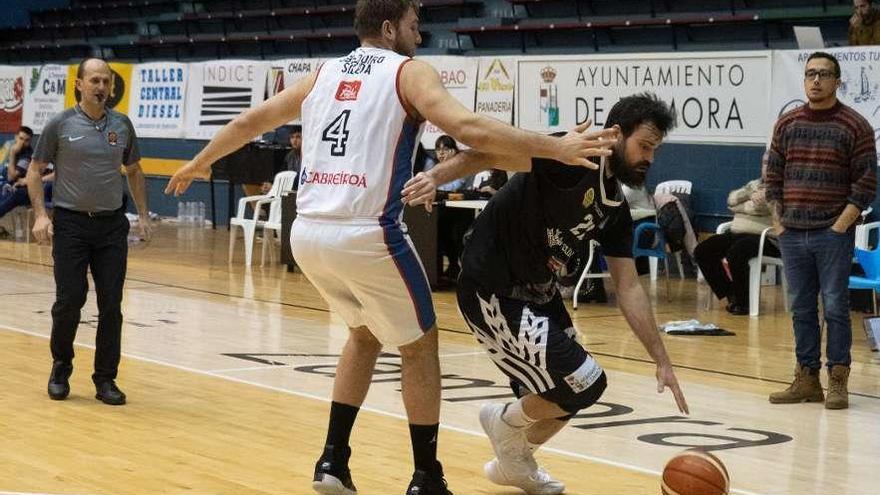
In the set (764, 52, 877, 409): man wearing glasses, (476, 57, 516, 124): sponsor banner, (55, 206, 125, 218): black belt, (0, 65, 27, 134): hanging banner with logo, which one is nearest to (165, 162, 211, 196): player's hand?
(55, 206, 125, 218): black belt

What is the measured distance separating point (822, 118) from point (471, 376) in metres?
2.61

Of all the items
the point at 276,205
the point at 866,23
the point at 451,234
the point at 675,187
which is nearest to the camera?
the point at 866,23

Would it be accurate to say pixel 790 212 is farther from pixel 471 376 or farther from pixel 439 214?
pixel 439 214

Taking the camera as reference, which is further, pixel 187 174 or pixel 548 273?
pixel 187 174

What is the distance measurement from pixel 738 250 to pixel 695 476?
766cm

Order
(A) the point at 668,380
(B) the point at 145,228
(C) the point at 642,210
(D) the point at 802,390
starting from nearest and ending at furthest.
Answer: (A) the point at 668,380 → (B) the point at 145,228 → (D) the point at 802,390 → (C) the point at 642,210

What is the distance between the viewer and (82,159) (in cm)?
716

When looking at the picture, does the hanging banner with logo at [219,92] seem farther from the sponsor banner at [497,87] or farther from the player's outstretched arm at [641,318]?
the player's outstretched arm at [641,318]

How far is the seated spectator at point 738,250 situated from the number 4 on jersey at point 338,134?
783 centimetres

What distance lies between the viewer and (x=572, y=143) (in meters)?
4.37

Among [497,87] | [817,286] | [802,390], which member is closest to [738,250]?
[817,286]

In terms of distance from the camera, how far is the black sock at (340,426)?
16.6 ft

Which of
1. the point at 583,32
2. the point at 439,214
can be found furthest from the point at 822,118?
the point at 583,32

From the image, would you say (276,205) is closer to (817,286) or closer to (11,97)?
(817,286)
